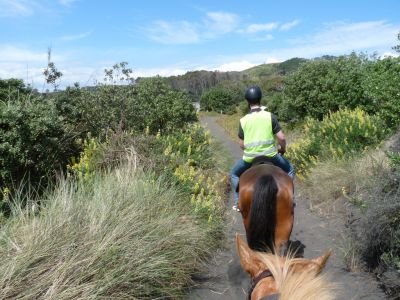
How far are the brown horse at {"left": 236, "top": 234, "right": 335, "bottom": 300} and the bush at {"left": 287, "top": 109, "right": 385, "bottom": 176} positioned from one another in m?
6.71

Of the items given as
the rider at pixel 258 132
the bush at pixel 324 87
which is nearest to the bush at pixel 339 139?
the bush at pixel 324 87

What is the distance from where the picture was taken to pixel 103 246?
13.9 ft

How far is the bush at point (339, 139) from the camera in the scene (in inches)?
366

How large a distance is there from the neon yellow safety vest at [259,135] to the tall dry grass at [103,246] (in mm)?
1350

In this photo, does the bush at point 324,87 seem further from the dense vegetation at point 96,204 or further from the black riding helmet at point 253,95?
the black riding helmet at point 253,95

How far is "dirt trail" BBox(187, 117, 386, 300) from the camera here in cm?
505

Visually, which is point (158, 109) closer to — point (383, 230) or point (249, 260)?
point (383, 230)

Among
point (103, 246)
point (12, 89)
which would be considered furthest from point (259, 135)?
point (12, 89)

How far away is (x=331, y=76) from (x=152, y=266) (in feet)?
40.2

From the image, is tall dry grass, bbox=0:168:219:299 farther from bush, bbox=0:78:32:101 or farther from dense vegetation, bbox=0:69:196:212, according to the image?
bush, bbox=0:78:32:101

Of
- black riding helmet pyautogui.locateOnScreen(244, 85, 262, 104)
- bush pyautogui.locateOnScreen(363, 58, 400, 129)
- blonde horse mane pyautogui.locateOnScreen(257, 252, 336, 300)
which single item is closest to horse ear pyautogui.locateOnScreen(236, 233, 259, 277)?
blonde horse mane pyautogui.locateOnScreen(257, 252, 336, 300)

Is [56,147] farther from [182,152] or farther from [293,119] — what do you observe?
→ [293,119]

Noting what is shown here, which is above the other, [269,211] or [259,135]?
[259,135]

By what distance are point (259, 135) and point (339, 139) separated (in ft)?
16.3
